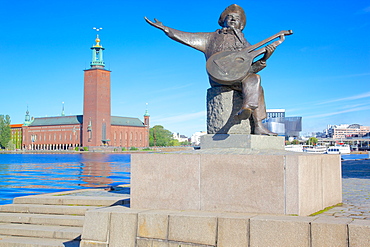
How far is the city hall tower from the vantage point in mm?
126625

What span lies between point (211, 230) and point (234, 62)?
10.4ft

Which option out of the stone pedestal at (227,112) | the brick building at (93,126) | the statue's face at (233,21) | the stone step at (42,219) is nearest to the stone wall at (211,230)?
the stone step at (42,219)

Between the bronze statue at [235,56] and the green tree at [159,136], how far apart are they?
548ft

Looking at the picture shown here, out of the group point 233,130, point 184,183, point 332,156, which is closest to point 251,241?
point 184,183

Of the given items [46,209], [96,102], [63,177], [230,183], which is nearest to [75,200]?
[46,209]

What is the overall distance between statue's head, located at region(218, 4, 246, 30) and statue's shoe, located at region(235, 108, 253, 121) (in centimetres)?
179

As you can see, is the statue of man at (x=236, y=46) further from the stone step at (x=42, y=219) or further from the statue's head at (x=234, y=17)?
the stone step at (x=42, y=219)

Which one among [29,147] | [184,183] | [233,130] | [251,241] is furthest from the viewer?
[29,147]

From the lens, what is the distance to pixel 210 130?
7949mm

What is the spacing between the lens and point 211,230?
5672 mm

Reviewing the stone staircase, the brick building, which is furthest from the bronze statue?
the brick building

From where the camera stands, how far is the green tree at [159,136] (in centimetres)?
17600

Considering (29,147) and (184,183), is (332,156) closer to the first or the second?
(184,183)

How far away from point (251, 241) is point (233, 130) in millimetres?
2696
